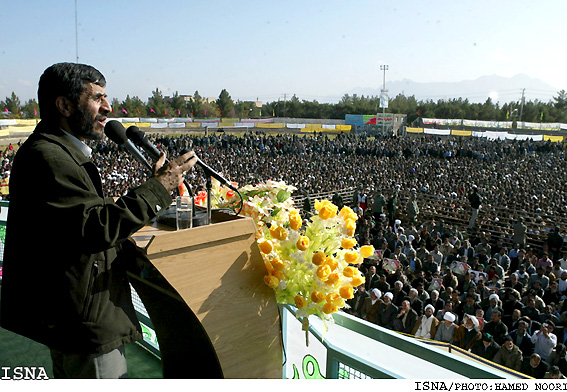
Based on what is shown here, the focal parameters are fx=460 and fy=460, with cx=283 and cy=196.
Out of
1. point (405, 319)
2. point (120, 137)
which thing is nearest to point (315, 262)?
point (120, 137)

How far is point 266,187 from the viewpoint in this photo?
249cm

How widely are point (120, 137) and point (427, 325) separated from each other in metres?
5.60

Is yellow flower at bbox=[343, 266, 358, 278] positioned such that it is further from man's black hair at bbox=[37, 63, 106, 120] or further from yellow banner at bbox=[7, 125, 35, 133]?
yellow banner at bbox=[7, 125, 35, 133]

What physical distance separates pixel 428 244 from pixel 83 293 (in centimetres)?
1050

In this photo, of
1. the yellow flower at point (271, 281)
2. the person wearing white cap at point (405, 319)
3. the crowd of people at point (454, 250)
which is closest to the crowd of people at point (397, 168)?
the crowd of people at point (454, 250)

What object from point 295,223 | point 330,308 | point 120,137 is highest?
point 120,137

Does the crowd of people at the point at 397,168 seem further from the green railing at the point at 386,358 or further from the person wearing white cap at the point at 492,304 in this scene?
the green railing at the point at 386,358

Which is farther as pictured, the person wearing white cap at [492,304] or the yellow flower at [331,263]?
the person wearing white cap at [492,304]

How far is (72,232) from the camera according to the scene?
1.47 metres

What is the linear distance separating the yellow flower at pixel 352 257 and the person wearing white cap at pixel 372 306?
5.12 metres

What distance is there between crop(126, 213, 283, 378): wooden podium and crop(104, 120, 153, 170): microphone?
29 cm

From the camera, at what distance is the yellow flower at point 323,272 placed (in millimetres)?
1857

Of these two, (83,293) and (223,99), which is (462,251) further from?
(223,99)

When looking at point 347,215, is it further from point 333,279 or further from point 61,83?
point 61,83
